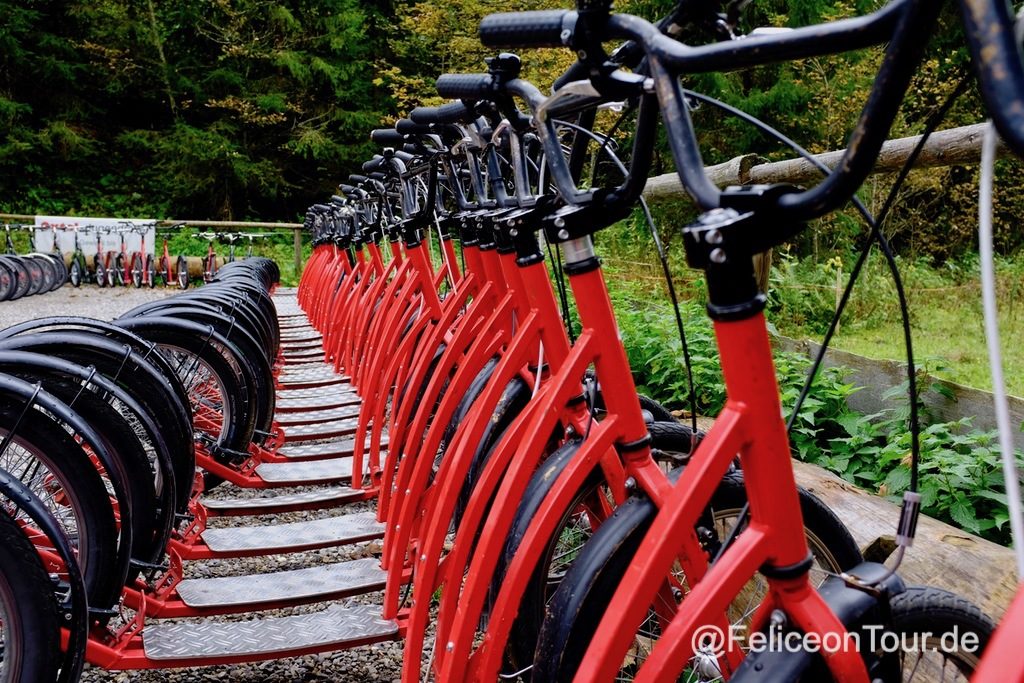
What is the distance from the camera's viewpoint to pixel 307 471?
11.9ft

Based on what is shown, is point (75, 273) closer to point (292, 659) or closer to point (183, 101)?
point (183, 101)

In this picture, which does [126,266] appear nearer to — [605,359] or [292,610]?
[292,610]

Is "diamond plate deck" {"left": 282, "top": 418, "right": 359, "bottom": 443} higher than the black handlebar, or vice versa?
the black handlebar

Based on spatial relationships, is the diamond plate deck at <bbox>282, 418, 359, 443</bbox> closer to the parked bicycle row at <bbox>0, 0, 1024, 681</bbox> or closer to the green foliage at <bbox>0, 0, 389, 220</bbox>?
the parked bicycle row at <bbox>0, 0, 1024, 681</bbox>

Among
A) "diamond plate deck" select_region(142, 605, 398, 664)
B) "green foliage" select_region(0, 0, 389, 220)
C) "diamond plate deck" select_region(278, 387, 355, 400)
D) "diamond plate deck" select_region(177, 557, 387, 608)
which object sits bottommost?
"diamond plate deck" select_region(142, 605, 398, 664)

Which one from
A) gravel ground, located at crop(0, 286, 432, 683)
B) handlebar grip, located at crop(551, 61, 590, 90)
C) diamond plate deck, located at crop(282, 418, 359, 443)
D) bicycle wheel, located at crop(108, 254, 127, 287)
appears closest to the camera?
handlebar grip, located at crop(551, 61, 590, 90)

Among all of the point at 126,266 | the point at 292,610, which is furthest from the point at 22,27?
the point at 292,610

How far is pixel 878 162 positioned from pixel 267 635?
95.3 inches

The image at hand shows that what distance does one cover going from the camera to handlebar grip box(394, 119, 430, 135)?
303 centimetres

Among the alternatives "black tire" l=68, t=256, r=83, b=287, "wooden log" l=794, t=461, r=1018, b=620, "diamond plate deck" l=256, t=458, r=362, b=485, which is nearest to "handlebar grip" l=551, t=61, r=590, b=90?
"wooden log" l=794, t=461, r=1018, b=620

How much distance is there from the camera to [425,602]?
6.88ft

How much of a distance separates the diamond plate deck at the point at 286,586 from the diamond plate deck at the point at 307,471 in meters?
0.78

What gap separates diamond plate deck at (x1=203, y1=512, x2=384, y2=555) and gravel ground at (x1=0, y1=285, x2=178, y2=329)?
28.2 feet

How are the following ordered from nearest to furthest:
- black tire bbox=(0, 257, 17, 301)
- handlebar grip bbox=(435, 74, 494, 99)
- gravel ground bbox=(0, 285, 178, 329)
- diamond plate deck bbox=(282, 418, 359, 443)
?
1. handlebar grip bbox=(435, 74, 494, 99)
2. diamond plate deck bbox=(282, 418, 359, 443)
3. gravel ground bbox=(0, 285, 178, 329)
4. black tire bbox=(0, 257, 17, 301)
